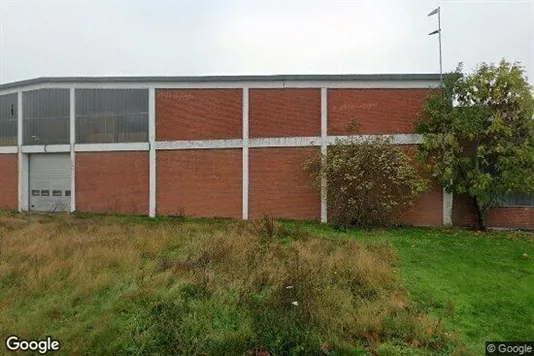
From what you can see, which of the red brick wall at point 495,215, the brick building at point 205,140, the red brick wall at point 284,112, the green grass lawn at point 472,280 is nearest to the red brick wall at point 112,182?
the brick building at point 205,140

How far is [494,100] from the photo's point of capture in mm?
13039

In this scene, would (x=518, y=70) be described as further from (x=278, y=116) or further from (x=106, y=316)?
(x=106, y=316)

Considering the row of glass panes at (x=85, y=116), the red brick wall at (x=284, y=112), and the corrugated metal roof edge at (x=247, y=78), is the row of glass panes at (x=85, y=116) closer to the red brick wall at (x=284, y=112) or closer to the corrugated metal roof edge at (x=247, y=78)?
the corrugated metal roof edge at (x=247, y=78)

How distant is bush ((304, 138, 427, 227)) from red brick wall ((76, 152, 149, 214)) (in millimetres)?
8661

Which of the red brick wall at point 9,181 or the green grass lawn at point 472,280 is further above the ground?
the red brick wall at point 9,181

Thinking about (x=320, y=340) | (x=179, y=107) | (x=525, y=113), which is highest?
(x=179, y=107)

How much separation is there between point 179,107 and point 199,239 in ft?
29.6

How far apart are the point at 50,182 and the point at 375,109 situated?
Answer: 16.5m

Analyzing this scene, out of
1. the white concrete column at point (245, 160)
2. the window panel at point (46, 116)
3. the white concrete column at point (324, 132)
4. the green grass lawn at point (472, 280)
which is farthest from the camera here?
the window panel at point (46, 116)

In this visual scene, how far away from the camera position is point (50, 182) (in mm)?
18625

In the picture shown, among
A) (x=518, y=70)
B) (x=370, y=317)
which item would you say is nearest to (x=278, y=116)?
(x=518, y=70)

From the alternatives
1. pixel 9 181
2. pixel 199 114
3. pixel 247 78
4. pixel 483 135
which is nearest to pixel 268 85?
pixel 247 78

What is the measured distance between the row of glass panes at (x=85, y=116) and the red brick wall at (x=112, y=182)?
2.80ft

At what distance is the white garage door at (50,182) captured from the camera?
18.2 meters
